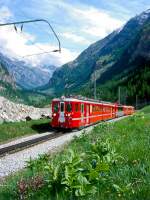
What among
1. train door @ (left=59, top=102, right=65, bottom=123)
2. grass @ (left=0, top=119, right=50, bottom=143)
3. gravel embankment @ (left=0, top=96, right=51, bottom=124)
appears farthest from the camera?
gravel embankment @ (left=0, top=96, right=51, bottom=124)

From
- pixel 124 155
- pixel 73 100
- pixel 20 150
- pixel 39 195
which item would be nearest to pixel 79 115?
pixel 73 100

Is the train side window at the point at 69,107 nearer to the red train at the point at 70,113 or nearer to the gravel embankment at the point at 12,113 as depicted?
the red train at the point at 70,113

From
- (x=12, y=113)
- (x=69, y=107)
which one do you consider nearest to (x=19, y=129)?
(x=69, y=107)

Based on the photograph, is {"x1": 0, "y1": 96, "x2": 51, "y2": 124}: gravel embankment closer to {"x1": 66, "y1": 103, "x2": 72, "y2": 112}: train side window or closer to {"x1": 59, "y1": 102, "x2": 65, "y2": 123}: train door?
{"x1": 59, "y1": 102, "x2": 65, "y2": 123}: train door

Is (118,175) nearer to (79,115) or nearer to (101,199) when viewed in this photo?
(101,199)

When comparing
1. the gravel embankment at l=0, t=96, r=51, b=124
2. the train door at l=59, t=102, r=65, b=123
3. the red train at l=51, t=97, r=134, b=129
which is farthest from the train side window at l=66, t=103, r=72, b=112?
the gravel embankment at l=0, t=96, r=51, b=124

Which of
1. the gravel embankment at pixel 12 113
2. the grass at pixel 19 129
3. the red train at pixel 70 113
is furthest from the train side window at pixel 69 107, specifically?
the gravel embankment at pixel 12 113

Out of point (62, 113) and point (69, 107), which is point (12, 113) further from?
point (69, 107)

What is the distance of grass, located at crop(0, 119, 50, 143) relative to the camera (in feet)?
123

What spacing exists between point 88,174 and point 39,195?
1080 mm

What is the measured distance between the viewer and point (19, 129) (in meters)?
40.7

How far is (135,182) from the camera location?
9289 millimetres

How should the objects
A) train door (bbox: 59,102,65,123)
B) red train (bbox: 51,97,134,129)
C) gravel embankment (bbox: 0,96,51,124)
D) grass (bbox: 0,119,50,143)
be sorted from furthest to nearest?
gravel embankment (bbox: 0,96,51,124) < train door (bbox: 59,102,65,123) < red train (bbox: 51,97,134,129) < grass (bbox: 0,119,50,143)

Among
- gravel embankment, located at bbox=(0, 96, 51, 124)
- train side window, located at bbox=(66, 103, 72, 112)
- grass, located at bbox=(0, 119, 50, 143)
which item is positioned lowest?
grass, located at bbox=(0, 119, 50, 143)
